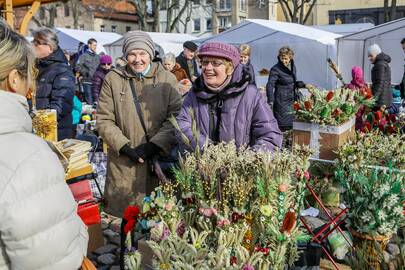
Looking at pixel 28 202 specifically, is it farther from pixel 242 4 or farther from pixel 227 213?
pixel 242 4

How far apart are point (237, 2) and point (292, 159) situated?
153 feet

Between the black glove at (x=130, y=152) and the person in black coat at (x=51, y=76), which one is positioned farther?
the person in black coat at (x=51, y=76)

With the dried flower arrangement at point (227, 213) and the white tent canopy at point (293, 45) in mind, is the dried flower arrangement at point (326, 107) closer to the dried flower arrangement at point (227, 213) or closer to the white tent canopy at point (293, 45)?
the dried flower arrangement at point (227, 213)

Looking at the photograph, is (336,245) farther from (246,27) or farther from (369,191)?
(246,27)

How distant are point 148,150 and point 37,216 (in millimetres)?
2258

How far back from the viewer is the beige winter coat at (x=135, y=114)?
364 centimetres

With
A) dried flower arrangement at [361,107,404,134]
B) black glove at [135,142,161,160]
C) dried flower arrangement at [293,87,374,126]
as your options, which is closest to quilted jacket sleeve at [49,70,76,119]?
black glove at [135,142,161,160]

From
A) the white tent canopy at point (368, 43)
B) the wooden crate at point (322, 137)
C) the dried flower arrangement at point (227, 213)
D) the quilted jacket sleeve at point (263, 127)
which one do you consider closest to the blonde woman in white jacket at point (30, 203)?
the dried flower arrangement at point (227, 213)

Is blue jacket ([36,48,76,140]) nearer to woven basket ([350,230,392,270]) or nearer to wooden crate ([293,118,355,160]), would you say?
wooden crate ([293,118,355,160])

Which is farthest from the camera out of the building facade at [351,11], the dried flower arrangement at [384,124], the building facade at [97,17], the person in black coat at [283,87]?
the building facade at [97,17]

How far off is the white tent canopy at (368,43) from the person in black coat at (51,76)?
33.6ft

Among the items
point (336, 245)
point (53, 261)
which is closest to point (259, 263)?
point (53, 261)

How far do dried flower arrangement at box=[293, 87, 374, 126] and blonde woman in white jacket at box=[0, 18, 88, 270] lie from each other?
2.48 meters

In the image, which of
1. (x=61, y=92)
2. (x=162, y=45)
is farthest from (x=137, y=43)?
(x=162, y=45)
